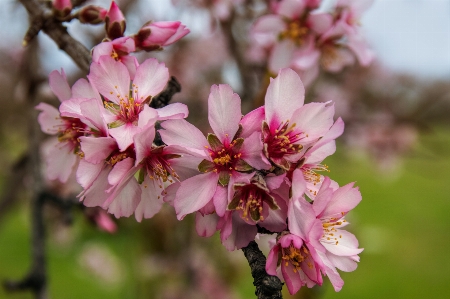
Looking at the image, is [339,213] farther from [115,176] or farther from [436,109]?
[436,109]

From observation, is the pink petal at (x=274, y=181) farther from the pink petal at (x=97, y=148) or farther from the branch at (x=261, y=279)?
the pink petal at (x=97, y=148)

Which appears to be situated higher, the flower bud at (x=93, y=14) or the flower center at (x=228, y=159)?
the flower bud at (x=93, y=14)

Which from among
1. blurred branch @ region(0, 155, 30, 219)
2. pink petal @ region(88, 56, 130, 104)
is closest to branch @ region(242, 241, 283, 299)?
pink petal @ region(88, 56, 130, 104)

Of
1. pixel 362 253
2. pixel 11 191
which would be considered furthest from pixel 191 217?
pixel 362 253

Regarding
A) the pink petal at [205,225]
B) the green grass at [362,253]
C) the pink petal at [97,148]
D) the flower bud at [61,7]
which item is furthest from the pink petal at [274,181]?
the green grass at [362,253]

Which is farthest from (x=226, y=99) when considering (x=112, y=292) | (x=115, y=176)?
(x=112, y=292)

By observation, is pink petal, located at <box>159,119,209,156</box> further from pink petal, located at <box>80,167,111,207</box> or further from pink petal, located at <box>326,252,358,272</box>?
pink petal, located at <box>326,252,358,272</box>
